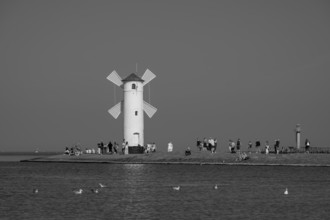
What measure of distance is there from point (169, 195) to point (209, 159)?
32364 mm

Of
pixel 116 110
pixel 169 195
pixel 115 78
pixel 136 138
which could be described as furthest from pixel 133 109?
pixel 169 195

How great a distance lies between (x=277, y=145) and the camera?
3253 inches

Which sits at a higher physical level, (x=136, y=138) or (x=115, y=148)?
(x=136, y=138)

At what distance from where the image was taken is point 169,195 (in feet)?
171

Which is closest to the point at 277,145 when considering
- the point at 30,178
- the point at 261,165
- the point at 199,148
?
the point at 261,165

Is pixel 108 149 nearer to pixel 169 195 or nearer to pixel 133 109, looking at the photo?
pixel 133 109

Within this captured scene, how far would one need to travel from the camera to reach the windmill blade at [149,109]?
95812mm

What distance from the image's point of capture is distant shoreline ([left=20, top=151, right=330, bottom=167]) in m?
78.4

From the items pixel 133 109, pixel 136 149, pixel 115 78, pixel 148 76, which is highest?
pixel 148 76

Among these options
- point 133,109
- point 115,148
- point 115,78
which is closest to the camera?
point 133,109

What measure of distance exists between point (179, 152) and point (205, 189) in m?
33.7

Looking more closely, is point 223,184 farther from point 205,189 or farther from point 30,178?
point 30,178

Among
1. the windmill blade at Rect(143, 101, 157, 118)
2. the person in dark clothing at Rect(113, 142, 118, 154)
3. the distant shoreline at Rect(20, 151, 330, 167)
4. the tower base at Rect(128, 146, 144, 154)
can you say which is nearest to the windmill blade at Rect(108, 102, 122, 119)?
the windmill blade at Rect(143, 101, 157, 118)

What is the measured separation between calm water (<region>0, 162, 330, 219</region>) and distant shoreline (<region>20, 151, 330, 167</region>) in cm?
244
